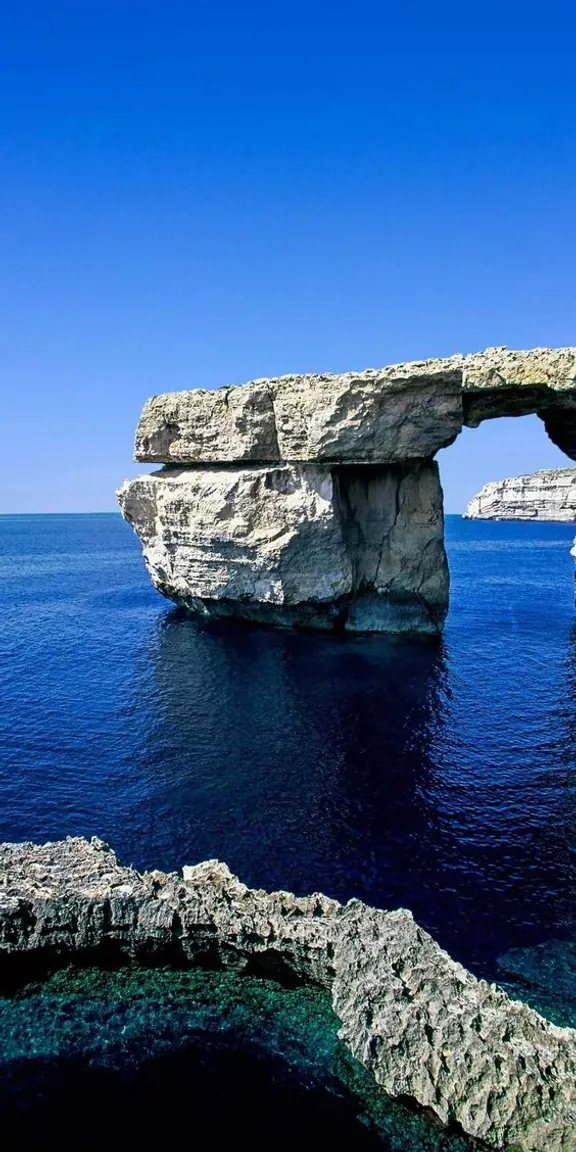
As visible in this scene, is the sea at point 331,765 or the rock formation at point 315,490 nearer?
the sea at point 331,765

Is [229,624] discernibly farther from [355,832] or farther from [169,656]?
[355,832]

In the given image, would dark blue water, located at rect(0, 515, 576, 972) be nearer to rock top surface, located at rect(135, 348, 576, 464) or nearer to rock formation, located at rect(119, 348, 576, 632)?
rock formation, located at rect(119, 348, 576, 632)

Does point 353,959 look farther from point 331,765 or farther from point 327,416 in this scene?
point 327,416

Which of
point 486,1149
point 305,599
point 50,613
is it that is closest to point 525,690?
point 305,599

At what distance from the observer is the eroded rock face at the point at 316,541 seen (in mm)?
44719

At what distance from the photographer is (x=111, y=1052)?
14.6 m

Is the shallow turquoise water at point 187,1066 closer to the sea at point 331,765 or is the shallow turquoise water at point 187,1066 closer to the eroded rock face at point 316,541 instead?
the sea at point 331,765

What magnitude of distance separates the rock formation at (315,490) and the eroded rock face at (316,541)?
0.07 meters

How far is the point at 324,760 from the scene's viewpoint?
2833 centimetres

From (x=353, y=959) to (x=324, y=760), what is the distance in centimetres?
1317

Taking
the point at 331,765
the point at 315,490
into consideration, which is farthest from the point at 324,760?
the point at 315,490

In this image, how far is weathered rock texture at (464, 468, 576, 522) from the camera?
16450 cm

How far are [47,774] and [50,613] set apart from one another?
3386 centimetres

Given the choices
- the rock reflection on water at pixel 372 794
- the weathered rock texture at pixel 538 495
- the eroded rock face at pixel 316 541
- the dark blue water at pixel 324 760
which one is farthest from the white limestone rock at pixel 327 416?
the weathered rock texture at pixel 538 495
